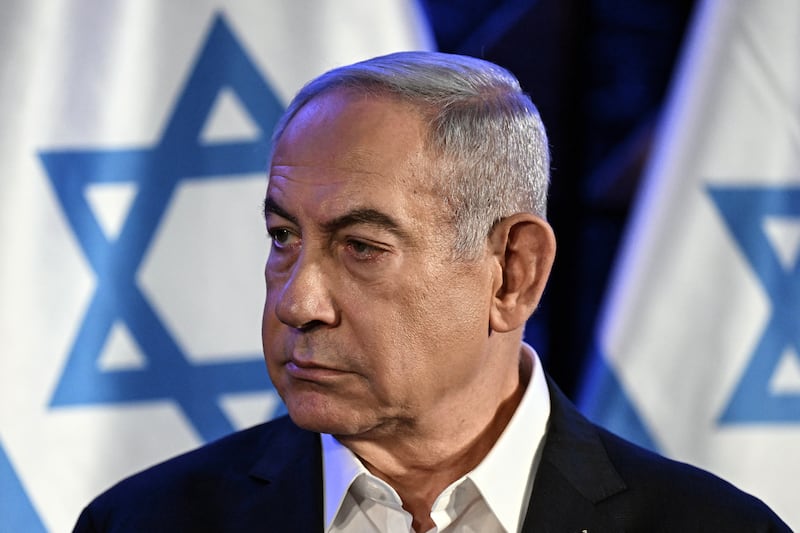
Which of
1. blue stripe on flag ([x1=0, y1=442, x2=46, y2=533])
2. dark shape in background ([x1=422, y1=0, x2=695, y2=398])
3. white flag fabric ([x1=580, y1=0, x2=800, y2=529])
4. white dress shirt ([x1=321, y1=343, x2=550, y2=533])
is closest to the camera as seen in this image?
white dress shirt ([x1=321, y1=343, x2=550, y2=533])

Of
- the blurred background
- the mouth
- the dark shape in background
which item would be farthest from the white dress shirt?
the dark shape in background

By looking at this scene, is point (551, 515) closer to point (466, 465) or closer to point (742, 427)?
point (466, 465)

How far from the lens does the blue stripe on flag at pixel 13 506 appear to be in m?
2.62

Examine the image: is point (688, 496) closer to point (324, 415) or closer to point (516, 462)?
point (516, 462)

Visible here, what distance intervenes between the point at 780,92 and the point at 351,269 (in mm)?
1587

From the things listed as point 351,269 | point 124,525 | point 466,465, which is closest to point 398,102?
point 351,269

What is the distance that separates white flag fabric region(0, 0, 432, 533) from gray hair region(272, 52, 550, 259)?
Result: 83 centimetres

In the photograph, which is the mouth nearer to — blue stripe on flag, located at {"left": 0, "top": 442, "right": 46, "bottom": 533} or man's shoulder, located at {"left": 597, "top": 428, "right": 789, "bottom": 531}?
man's shoulder, located at {"left": 597, "top": 428, "right": 789, "bottom": 531}

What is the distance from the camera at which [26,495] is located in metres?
2.63

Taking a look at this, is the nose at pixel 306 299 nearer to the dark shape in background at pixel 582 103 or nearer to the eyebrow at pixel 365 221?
the eyebrow at pixel 365 221

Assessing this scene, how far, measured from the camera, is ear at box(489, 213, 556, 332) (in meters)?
1.94

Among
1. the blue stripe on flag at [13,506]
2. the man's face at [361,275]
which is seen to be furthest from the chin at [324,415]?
the blue stripe on flag at [13,506]

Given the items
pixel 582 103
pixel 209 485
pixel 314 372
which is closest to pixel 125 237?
pixel 209 485

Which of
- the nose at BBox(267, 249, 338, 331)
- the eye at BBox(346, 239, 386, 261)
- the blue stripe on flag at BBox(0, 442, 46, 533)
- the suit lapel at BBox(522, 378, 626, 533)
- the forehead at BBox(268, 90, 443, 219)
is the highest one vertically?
the forehead at BBox(268, 90, 443, 219)
